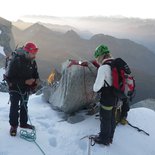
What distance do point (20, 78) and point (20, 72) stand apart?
18 centimetres

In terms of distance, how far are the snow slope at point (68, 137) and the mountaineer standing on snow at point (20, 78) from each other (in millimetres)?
661

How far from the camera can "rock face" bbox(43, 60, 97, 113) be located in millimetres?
10664

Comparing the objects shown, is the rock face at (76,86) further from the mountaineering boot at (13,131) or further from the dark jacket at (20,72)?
the mountaineering boot at (13,131)

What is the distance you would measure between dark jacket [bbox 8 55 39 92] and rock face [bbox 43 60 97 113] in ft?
6.29

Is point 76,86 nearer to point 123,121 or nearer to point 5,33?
point 123,121

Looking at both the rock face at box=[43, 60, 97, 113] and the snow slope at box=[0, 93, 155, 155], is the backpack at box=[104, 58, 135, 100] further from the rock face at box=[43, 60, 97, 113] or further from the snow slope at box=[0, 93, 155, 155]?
the rock face at box=[43, 60, 97, 113]

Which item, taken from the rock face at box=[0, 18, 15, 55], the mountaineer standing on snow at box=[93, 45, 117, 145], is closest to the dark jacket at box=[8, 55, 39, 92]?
the mountaineer standing on snow at box=[93, 45, 117, 145]

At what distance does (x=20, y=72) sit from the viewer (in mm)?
8773

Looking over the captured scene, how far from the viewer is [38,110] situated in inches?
469

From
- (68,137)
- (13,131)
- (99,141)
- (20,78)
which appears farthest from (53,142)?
(20,78)

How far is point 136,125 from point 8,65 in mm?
5189

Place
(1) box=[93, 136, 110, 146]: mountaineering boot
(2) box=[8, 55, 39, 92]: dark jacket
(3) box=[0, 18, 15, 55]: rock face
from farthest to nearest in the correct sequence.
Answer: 1. (3) box=[0, 18, 15, 55]: rock face
2. (1) box=[93, 136, 110, 146]: mountaineering boot
3. (2) box=[8, 55, 39, 92]: dark jacket

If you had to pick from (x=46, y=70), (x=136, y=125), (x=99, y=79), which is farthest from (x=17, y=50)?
(x=46, y=70)

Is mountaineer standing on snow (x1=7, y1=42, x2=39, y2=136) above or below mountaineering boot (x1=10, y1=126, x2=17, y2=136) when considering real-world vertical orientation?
above
